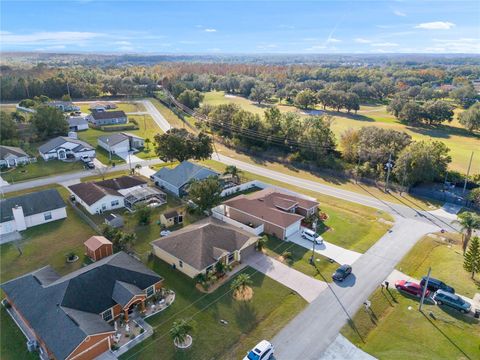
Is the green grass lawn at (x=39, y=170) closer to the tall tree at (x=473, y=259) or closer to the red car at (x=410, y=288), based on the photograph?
the red car at (x=410, y=288)

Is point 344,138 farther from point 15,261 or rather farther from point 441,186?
point 15,261

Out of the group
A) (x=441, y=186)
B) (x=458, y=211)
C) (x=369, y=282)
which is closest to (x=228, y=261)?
(x=369, y=282)

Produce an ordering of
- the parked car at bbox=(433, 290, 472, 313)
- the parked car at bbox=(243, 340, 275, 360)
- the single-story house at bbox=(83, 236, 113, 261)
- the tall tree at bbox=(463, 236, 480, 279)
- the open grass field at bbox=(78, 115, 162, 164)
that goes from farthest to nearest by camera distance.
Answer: the open grass field at bbox=(78, 115, 162, 164) → the single-story house at bbox=(83, 236, 113, 261) → the tall tree at bbox=(463, 236, 480, 279) → the parked car at bbox=(433, 290, 472, 313) → the parked car at bbox=(243, 340, 275, 360)

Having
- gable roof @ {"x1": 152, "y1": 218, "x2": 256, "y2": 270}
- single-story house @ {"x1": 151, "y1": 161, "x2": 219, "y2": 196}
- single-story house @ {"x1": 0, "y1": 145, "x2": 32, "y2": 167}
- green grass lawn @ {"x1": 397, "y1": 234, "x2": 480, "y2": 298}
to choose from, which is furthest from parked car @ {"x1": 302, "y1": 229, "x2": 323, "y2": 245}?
single-story house @ {"x1": 0, "y1": 145, "x2": 32, "y2": 167}

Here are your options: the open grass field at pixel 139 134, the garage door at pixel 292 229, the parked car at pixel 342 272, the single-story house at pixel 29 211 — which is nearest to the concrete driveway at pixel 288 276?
the parked car at pixel 342 272

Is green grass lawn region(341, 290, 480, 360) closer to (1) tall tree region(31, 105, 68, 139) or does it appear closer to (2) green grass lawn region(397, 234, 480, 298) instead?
(2) green grass lawn region(397, 234, 480, 298)

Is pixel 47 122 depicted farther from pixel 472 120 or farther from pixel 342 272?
pixel 472 120

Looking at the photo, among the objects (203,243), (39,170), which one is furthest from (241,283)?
(39,170)
